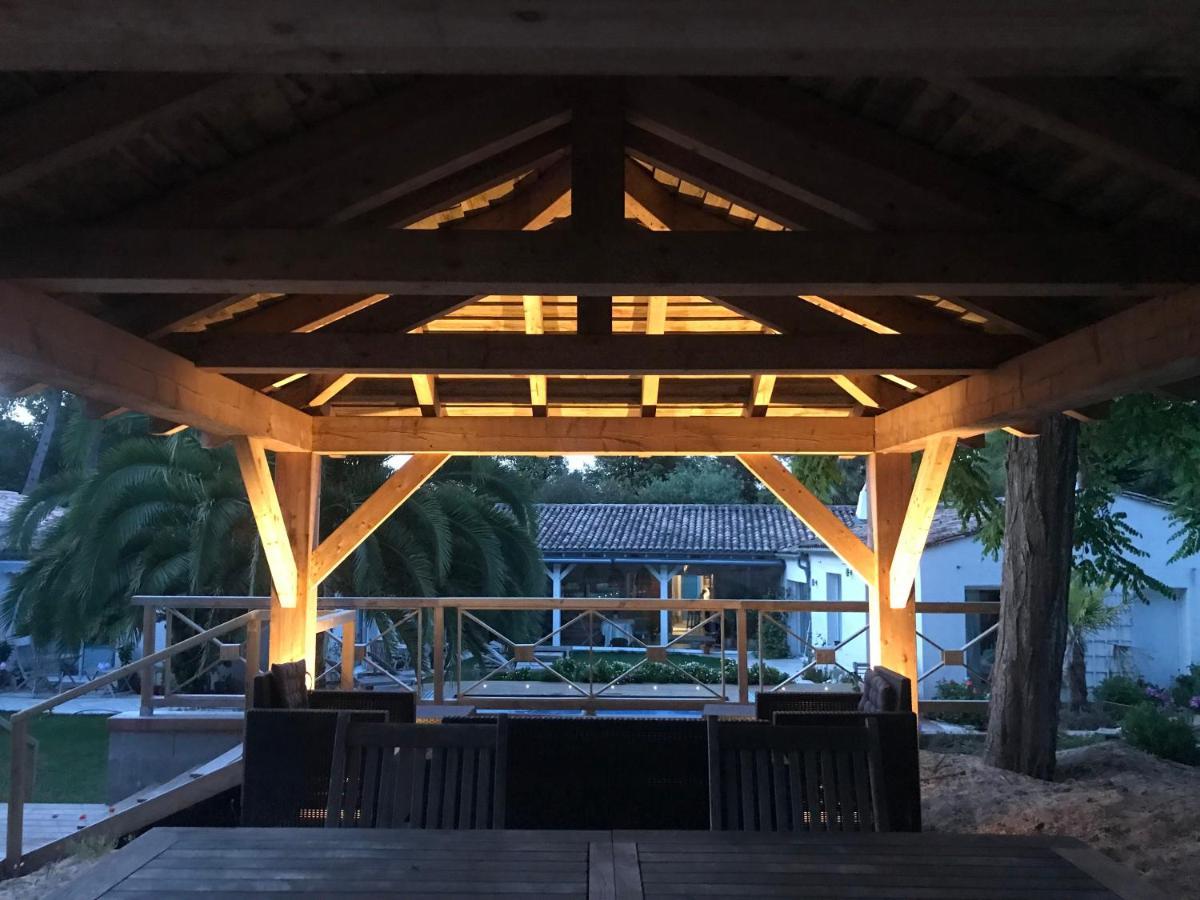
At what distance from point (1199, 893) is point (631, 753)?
2.46 m

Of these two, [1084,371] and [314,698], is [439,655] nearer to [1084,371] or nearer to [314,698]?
[314,698]

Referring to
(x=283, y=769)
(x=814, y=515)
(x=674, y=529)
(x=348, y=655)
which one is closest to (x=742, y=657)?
(x=814, y=515)

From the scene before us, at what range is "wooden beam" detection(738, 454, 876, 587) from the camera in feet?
23.0

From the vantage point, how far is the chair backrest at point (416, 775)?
2.93 m

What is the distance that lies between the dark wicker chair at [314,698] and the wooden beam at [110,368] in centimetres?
140

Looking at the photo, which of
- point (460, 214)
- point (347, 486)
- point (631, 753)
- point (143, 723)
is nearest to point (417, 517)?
point (347, 486)

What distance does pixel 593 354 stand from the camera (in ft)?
→ 15.5

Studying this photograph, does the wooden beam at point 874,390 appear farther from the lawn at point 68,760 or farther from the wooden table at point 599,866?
the lawn at point 68,760

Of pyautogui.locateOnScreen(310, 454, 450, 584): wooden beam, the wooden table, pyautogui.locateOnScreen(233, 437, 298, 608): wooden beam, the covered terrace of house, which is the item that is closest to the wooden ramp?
the covered terrace of house

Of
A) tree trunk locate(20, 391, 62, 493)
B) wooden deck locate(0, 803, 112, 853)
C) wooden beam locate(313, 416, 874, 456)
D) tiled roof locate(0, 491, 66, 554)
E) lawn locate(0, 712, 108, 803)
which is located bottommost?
lawn locate(0, 712, 108, 803)

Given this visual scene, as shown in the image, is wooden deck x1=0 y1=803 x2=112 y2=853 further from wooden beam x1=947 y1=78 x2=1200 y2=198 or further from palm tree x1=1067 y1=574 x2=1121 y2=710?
palm tree x1=1067 y1=574 x2=1121 y2=710

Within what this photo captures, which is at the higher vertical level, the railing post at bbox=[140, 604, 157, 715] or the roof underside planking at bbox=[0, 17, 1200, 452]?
the roof underside planking at bbox=[0, 17, 1200, 452]

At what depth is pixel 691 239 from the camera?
122 inches

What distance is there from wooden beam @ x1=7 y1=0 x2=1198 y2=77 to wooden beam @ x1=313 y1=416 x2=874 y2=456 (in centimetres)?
523
